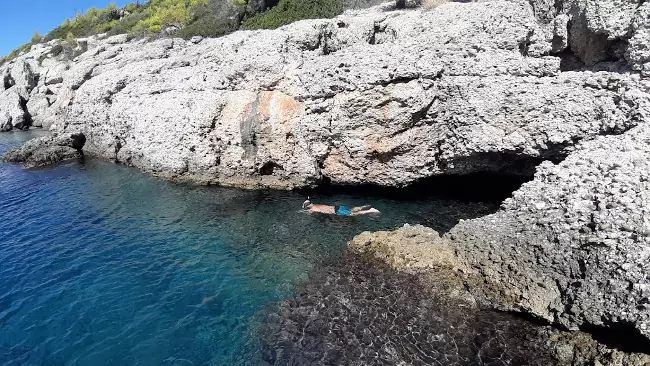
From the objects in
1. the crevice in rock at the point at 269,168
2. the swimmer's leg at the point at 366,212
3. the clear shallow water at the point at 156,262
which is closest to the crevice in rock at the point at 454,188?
the clear shallow water at the point at 156,262

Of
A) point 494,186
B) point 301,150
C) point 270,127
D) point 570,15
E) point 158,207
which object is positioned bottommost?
point 494,186

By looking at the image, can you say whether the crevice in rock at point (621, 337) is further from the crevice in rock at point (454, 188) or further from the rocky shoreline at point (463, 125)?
the crevice in rock at point (454, 188)

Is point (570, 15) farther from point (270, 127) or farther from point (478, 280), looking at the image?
point (270, 127)

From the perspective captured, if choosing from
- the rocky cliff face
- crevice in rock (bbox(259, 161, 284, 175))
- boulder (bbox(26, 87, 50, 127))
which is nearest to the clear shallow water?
crevice in rock (bbox(259, 161, 284, 175))

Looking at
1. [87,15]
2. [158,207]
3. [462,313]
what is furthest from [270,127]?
[87,15]

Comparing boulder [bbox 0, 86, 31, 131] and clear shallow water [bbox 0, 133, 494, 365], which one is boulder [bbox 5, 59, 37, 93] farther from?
clear shallow water [bbox 0, 133, 494, 365]

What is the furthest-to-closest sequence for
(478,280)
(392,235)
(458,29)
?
(458,29), (392,235), (478,280)

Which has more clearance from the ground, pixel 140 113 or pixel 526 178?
pixel 140 113
